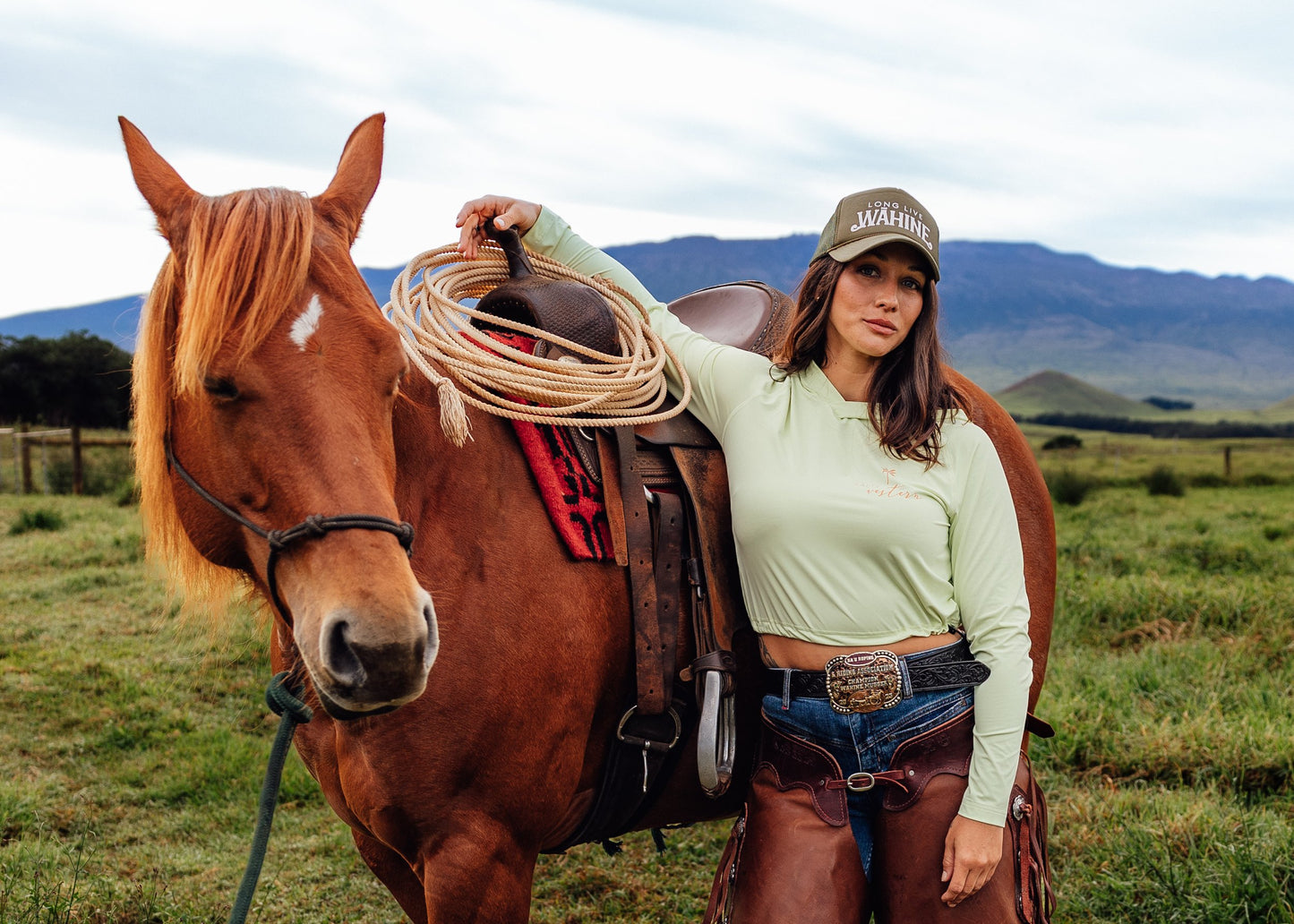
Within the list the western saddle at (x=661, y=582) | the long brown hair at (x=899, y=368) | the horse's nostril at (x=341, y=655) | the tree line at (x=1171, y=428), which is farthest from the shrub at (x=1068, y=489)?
the tree line at (x=1171, y=428)

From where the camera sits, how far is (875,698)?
74.4 inches

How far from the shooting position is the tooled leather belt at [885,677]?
6.21 feet

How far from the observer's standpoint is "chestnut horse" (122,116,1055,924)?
143 cm

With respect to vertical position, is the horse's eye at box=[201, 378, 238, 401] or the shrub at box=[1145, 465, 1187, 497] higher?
the horse's eye at box=[201, 378, 238, 401]

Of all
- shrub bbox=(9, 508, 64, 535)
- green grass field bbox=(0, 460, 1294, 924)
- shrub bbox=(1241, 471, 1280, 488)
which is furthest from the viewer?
shrub bbox=(1241, 471, 1280, 488)

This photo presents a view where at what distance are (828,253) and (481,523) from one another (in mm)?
1036

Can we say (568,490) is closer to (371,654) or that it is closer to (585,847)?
(371,654)

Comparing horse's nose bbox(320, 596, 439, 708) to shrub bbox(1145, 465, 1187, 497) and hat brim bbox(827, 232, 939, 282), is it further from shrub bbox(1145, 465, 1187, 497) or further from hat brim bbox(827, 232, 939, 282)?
shrub bbox(1145, 465, 1187, 497)

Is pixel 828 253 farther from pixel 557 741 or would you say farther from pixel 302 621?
pixel 302 621

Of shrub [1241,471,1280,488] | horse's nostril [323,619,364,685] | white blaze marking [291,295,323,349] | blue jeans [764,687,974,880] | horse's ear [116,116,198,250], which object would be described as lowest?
shrub [1241,471,1280,488]

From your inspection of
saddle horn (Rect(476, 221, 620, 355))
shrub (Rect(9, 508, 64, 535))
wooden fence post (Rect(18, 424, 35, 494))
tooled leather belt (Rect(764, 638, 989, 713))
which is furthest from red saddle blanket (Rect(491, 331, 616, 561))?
wooden fence post (Rect(18, 424, 35, 494))

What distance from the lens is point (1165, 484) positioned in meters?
15.7

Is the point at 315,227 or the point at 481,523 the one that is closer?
the point at 315,227

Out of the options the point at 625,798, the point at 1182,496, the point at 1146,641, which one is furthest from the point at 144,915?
the point at 1182,496
